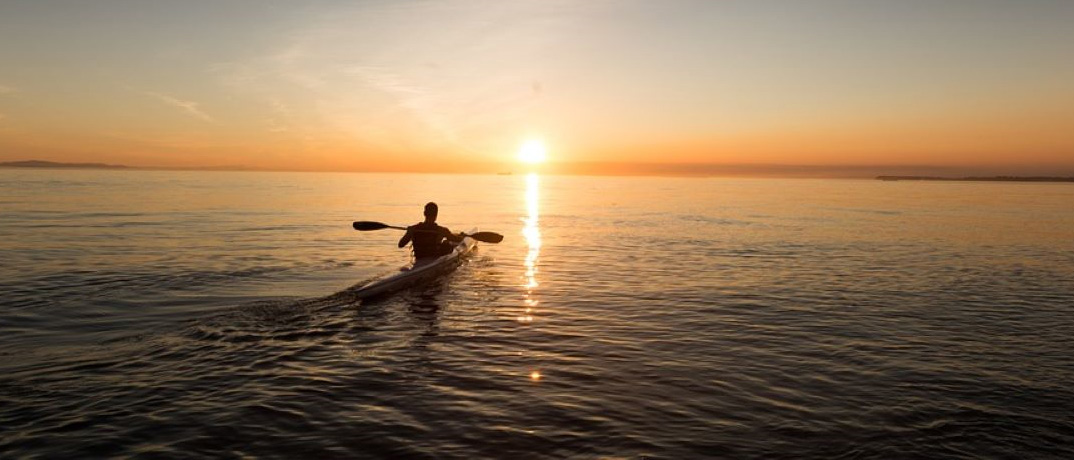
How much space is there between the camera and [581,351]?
488 inches

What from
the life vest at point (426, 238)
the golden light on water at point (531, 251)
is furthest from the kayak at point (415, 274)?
the golden light on water at point (531, 251)

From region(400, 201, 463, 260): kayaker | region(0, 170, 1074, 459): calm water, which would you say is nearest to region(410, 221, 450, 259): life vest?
region(400, 201, 463, 260): kayaker

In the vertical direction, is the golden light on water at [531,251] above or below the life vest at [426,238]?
below

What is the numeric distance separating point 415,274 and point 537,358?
9004 mm

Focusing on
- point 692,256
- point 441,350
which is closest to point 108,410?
point 441,350

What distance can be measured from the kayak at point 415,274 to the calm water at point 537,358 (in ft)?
1.41

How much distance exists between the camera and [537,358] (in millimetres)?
11883

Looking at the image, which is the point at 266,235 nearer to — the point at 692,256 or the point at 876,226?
the point at 692,256

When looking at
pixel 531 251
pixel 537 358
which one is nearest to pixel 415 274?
pixel 537 358

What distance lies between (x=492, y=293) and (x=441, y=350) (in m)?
Answer: 7.11

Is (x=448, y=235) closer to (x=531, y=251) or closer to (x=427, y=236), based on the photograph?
(x=427, y=236)

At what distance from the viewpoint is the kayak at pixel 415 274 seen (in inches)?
681

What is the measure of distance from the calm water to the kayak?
1.41 feet

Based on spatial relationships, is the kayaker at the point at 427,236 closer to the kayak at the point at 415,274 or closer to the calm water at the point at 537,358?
the kayak at the point at 415,274
